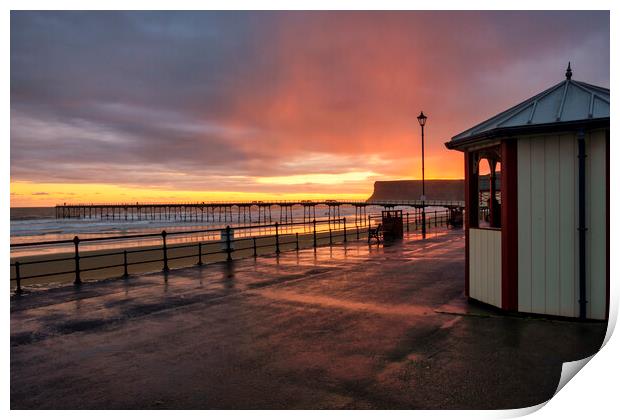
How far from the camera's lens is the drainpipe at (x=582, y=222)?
291 inches

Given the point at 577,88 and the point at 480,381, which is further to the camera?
the point at 577,88

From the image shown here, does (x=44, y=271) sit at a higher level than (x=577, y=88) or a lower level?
lower

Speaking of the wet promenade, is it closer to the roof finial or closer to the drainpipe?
the drainpipe

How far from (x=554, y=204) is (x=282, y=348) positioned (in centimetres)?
518

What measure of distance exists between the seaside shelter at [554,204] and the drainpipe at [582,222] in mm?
14

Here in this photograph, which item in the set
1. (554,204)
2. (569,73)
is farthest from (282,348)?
(569,73)

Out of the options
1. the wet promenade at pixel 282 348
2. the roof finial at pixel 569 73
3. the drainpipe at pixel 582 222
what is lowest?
the wet promenade at pixel 282 348

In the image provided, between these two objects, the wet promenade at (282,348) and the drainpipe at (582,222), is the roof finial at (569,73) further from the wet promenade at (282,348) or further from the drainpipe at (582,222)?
the wet promenade at (282,348)

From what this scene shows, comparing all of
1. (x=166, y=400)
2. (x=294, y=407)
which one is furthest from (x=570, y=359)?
(x=166, y=400)

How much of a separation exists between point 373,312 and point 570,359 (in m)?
3.51

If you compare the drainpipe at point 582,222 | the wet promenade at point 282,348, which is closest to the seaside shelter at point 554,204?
the drainpipe at point 582,222

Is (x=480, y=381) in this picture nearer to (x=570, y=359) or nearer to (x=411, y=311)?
Result: (x=570, y=359)

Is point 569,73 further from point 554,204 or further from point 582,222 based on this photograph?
point 582,222

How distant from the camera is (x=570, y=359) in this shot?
19.7 ft
